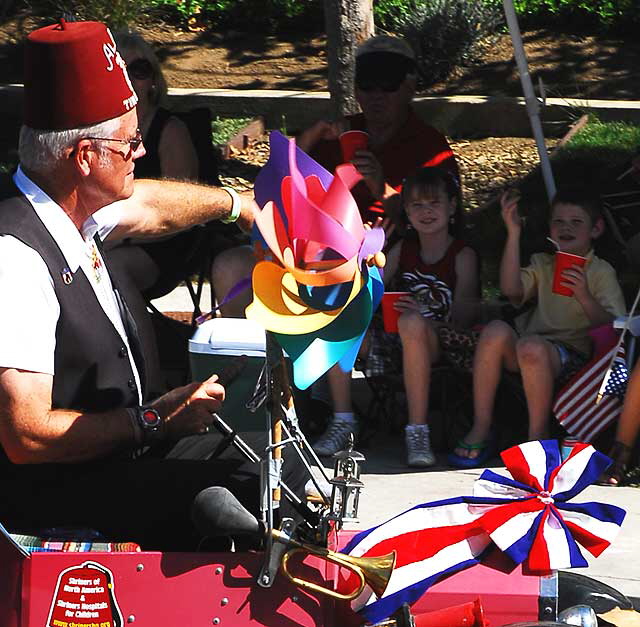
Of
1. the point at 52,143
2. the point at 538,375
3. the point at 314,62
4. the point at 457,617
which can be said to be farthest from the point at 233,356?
the point at 314,62

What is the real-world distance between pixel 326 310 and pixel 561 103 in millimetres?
7429

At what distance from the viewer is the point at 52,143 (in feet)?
8.78

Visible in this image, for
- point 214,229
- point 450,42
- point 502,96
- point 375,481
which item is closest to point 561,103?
point 502,96

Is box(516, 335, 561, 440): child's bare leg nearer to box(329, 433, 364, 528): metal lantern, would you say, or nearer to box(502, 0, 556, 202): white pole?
box(502, 0, 556, 202): white pole

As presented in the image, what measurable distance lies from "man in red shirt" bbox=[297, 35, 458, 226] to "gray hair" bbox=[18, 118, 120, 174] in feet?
9.37

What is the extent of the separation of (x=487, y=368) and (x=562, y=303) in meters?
0.43

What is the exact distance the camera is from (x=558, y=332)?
16.5 ft

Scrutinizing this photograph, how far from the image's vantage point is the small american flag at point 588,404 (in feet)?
15.6

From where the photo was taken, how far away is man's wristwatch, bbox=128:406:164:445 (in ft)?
8.68

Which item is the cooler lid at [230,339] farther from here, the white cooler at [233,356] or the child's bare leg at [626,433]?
the child's bare leg at [626,433]

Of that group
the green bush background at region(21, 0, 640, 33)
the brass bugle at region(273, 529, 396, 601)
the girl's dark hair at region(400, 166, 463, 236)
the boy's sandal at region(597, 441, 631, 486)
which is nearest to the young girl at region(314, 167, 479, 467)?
the girl's dark hair at region(400, 166, 463, 236)

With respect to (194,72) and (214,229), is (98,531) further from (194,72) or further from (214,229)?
(194,72)

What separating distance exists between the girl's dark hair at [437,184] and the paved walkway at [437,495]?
0.98 metres

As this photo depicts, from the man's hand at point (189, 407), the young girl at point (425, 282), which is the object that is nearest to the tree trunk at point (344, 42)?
the young girl at point (425, 282)
